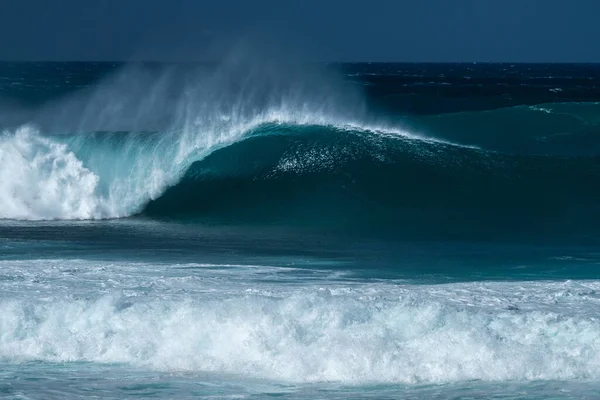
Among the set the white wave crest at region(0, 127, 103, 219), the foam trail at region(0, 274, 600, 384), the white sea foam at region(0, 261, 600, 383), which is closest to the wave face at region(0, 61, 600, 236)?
the white wave crest at region(0, 127, 103, 219)

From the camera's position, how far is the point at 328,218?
47.9ft

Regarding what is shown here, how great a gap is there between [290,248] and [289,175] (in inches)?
171

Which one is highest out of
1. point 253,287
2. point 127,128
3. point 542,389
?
point 127,128

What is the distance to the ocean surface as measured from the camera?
721 cm

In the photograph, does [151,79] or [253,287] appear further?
[151,79]

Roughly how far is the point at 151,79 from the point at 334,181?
11.3 m

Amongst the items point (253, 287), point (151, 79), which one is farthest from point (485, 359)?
point (151, 79)

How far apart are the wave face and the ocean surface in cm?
5

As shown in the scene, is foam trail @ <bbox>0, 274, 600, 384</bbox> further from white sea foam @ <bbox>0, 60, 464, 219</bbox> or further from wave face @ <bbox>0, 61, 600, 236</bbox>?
white sea foam @ <bbox>0, 60, 464, 219</bbox>

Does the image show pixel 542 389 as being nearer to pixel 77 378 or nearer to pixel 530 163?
pixel 77 378

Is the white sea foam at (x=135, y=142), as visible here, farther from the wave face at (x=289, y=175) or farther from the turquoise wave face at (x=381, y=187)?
the turquoise wave face at (x=381, y=187)

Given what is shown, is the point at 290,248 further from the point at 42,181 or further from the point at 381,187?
the point at 42,181

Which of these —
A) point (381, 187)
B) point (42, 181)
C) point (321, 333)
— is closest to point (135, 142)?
point (42, 181)

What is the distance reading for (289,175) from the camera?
16359 millimetres
